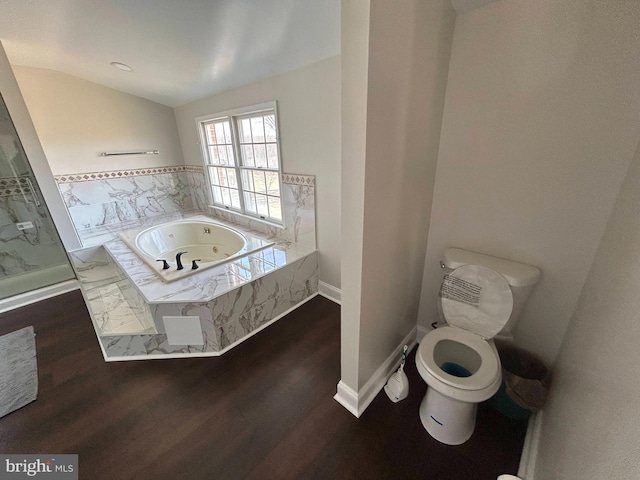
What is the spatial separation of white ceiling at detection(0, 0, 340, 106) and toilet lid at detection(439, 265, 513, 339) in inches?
63.5

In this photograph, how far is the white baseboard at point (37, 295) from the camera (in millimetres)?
2418

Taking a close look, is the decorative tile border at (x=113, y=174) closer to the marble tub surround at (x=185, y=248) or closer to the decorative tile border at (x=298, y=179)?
the marble tub surround at (x=185, y=248)

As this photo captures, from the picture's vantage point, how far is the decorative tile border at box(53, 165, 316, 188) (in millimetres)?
2371

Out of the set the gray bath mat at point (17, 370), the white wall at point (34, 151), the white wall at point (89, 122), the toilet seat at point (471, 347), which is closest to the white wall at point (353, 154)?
the toilet seat at point (471, 347)

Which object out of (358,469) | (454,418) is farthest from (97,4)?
(454,418)

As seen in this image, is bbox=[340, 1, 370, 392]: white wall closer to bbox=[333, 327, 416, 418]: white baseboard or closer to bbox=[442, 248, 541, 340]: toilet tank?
bbox=[333, 327, 416, 418]: white baseboard

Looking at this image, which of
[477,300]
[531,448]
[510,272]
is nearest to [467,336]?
[477,300]

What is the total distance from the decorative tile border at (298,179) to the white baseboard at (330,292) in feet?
3.28

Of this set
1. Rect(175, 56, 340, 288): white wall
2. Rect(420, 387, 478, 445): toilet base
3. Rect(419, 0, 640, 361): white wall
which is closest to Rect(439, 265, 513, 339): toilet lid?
Rect(419, 0, 640, 361): white wall

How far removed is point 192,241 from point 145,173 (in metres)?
1.20

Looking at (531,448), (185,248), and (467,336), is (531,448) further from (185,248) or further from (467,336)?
(185,248)

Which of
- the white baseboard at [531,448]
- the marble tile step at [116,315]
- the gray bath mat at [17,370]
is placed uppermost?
the marble tile step at [116,315]

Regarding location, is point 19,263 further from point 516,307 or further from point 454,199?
point 516,307

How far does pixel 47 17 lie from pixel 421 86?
7.98ft
